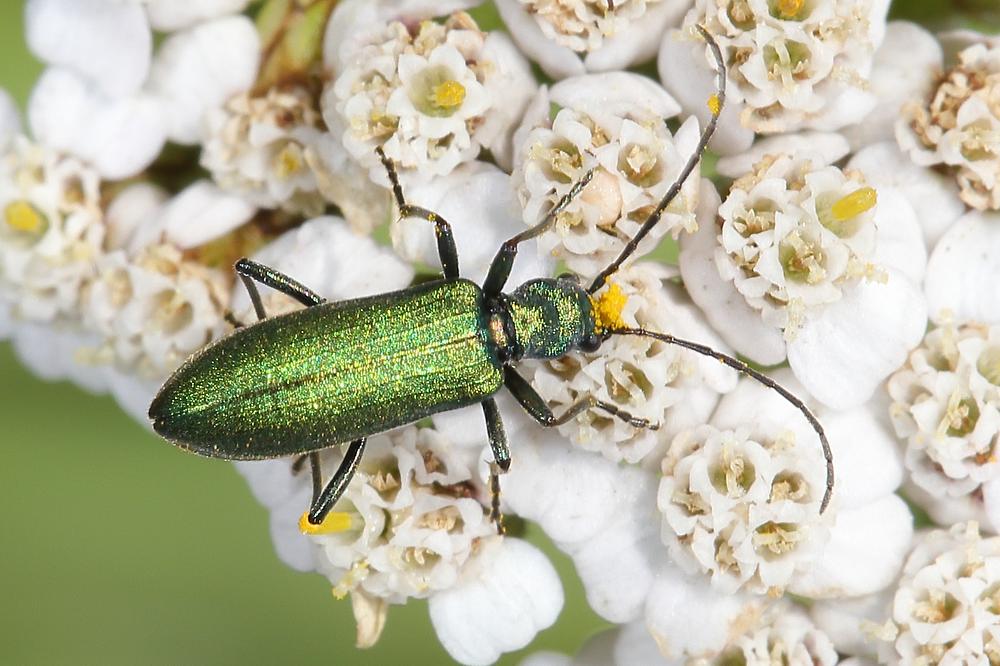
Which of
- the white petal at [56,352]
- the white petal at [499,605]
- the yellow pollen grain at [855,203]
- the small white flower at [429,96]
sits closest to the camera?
the yellow pollen grain at [855,203]

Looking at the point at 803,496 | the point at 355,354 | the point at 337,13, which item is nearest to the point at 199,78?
the point at 337,13

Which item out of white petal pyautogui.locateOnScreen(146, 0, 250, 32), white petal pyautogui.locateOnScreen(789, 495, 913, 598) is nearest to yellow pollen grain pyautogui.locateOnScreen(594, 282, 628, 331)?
white petal pyautogui.locateOnScreen(789, 495, 913, 598)

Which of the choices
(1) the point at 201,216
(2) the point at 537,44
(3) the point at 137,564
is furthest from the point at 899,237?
(3) the point at 137,564

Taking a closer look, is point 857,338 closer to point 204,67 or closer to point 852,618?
point 852,618

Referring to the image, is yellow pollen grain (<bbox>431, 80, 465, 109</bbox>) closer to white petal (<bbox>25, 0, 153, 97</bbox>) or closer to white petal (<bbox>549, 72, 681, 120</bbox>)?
white petal (<bbox>549, 72, 681, 120</bbox>)

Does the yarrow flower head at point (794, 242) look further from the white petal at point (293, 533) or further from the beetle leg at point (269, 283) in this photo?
the white petal at point (293, 533)

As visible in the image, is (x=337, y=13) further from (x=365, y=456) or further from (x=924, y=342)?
(x=924, y=342)

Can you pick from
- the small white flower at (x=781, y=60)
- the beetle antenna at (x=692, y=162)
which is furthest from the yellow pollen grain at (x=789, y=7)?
the beetle antenna at (x=692, y=162)
